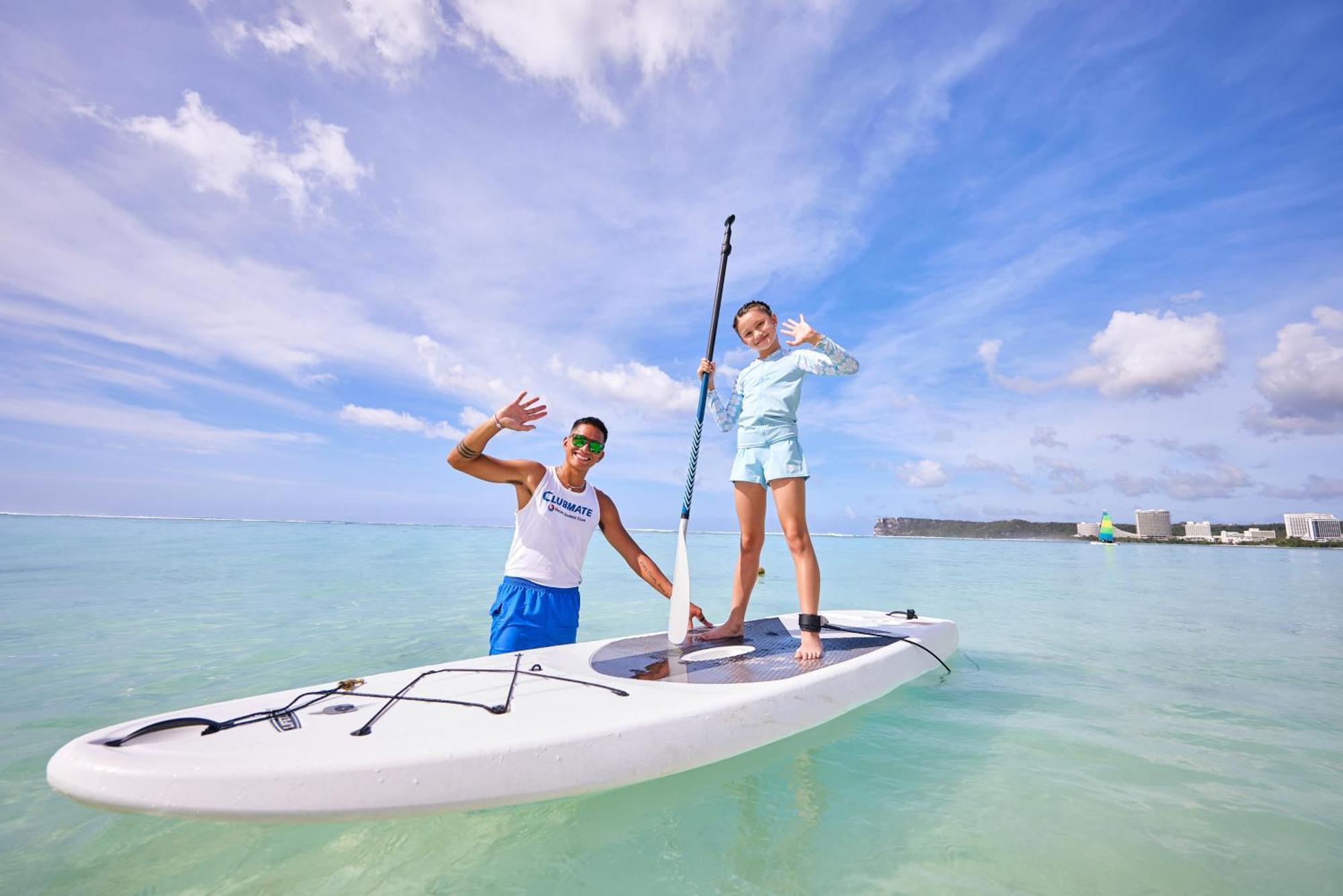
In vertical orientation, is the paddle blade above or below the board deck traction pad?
above

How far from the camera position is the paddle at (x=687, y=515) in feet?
14.3

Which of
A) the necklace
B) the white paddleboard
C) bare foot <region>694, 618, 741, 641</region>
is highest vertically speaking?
the necklace

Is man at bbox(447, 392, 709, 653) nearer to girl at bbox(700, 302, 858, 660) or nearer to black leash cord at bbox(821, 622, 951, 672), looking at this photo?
girl at bbox(700, 302, 858, 660)

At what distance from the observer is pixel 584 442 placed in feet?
13.8

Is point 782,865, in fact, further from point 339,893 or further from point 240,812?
point 240,812

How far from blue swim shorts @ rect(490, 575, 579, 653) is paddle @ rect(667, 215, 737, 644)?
2.50 feet

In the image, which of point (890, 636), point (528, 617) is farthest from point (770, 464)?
point (528, 617)

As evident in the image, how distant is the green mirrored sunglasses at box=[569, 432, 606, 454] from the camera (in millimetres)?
4203

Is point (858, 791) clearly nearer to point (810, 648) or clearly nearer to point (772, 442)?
point (810, 648)

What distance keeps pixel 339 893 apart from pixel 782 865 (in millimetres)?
1661

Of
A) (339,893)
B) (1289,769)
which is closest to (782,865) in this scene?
(339,893)

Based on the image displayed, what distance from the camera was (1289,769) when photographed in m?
3.32

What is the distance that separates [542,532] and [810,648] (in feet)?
6.77

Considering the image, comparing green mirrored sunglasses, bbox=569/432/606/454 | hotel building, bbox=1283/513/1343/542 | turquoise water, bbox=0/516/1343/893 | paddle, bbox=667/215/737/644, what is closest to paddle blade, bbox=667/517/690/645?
paddle, bbox=667/215/737/644
